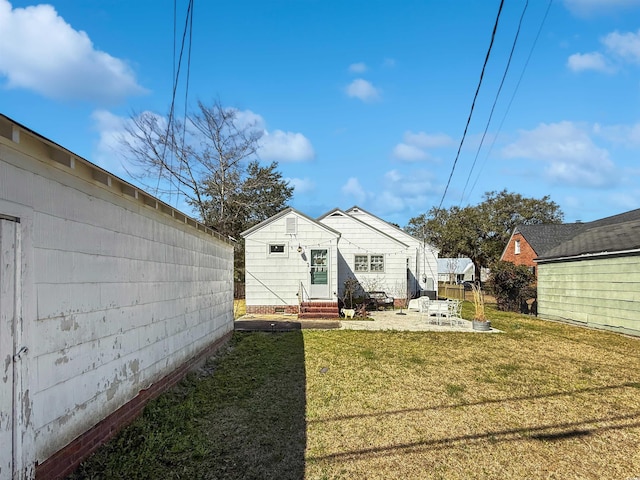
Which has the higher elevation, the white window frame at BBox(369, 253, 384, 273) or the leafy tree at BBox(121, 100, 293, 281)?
the leafy tree at BBox(121, 100, 293, 281)

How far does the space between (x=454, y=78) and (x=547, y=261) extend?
1002 centimetres

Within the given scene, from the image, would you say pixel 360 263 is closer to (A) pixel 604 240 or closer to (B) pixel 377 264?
(B) pixel 377 264

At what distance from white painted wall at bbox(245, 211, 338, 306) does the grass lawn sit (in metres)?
7.00

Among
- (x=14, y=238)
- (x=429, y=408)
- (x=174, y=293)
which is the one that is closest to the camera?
(x=14, y=238)

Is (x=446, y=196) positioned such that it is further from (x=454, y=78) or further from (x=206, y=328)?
(x=206, y=328)

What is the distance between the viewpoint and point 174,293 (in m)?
5.93

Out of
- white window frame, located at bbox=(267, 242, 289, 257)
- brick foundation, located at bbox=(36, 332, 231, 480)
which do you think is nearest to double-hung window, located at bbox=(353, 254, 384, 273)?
white window frame, located at bbox=(267, 242, 289, 257)

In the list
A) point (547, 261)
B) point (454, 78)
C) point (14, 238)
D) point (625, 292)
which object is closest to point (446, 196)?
point (454, 78)

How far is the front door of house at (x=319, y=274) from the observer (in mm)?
15578

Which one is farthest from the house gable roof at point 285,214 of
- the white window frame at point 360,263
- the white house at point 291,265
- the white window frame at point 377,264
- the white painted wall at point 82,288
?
the white painted wall at point 82,288

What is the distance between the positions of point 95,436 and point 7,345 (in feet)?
4.91

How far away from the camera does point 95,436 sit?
3.57 m

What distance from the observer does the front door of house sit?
51.1 ft

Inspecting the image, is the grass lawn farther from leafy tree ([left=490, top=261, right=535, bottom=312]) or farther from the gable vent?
leafy tree ([left=490, top=261, right=535, bottom=312])
